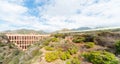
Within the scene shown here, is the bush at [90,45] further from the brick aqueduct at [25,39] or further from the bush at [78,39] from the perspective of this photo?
the brick aqueduct at [25,39]

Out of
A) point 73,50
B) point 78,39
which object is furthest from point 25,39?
point 73,50

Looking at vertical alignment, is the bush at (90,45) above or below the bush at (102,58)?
above

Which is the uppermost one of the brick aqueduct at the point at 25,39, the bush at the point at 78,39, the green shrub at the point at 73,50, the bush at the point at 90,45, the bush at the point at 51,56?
the bush at the point at 78,39

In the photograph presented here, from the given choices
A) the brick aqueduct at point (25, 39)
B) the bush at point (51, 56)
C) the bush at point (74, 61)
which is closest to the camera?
the bush at point (74, 61)

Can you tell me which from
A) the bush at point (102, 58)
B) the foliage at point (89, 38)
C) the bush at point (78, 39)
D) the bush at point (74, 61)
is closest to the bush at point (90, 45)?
the foliage at point (89, 38)

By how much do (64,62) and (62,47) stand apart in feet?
10.6

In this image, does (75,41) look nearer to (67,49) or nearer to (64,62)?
(67,49)

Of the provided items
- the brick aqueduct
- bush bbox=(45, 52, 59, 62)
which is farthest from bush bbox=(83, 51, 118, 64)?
the brick aqueduct

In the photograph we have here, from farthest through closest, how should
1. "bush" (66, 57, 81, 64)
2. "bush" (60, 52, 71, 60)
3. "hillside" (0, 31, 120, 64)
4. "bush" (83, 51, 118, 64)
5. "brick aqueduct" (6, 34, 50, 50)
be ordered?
"brick aqueduct" (6, 34, 50, 50)
"bush" (60, 52, 71, 60)
"bush" (66, 57, 81, 64)
"hillside" (0, 31, 120, 64)
"bush" (83, 51, 118, 64)

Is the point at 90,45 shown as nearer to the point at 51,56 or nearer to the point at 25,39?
the point at 51,56

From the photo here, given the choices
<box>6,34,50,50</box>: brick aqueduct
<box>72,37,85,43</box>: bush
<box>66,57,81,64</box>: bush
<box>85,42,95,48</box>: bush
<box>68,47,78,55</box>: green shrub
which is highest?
<box>72,37,85,43</box>: bush

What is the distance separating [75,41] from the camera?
83.7ft

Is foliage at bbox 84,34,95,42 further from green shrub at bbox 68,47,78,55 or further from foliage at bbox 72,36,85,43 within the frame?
green shrub at bbox 68,47,78,55

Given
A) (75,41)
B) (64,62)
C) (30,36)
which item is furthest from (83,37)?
(30,36)
